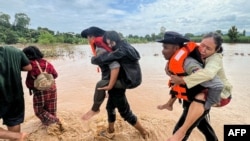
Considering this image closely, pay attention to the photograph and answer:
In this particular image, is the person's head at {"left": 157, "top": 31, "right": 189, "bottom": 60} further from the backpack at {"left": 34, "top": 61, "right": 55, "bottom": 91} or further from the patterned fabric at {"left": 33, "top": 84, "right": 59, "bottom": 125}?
the patterned fabric at {"left": 33, "top": 84, "right": 59, "bottom": 125}

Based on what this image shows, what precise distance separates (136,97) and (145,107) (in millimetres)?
830

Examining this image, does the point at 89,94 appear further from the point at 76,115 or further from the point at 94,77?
the point at 94,77

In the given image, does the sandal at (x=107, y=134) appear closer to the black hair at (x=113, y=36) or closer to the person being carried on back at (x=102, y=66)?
the person being carried on back at (x=102, y=66)

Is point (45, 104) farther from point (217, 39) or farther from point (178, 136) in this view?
point (217, 39)

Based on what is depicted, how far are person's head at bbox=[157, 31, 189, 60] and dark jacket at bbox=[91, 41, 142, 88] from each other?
27.1 inches

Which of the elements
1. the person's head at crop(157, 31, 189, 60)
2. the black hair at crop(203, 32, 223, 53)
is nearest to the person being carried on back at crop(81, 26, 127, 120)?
the person's head at crop(157, 31, 189, 60)

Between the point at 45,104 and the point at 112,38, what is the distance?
1641 mm

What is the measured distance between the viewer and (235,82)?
815cm

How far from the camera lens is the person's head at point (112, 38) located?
3074 millimetres

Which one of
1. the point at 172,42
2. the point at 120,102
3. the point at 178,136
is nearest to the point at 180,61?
the point at 172,42

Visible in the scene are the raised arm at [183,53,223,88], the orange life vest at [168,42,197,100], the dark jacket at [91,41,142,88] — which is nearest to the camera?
the raised arm at [183,53,223,88]

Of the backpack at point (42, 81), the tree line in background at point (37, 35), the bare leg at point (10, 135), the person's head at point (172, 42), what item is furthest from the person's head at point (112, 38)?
the tree line in background at point (37, 35)

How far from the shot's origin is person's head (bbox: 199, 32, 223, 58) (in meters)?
2.38

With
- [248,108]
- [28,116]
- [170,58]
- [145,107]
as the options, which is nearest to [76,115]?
[28,116]
